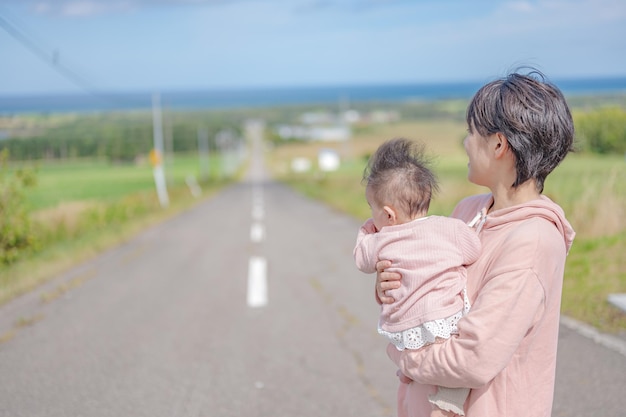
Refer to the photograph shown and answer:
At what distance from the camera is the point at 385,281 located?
1.74 metres

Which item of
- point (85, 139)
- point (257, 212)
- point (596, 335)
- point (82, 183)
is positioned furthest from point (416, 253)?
Answer: point (82, 183)

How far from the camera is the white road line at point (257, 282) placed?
26.0 feet

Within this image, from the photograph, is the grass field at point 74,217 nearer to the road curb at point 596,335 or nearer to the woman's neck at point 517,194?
the road curb at point 596,335

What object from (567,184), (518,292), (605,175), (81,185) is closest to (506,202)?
(518,292)

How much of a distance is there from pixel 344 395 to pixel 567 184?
9954 mm

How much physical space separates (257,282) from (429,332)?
25.0 ft

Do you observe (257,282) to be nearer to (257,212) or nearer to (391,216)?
(391,216)

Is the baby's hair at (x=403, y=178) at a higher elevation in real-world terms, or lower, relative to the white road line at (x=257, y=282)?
higher

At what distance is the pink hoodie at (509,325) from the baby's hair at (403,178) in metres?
0.18

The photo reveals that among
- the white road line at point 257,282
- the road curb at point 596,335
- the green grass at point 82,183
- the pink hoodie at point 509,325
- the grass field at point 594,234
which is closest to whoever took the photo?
the pink hoodie at point 509,325

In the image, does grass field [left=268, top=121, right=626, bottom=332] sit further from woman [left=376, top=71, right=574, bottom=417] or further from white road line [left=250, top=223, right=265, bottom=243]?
white road line [left=250, top=223, right=265, bottom=243]

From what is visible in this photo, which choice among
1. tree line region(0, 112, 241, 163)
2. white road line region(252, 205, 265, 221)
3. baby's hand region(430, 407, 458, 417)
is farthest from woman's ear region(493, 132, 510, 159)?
white road line region(252, 205, 265, 221)

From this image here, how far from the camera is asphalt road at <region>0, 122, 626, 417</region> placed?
4422mm

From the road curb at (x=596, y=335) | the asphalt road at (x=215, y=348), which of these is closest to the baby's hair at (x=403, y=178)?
the asphalt road at (x=215, y=348)
